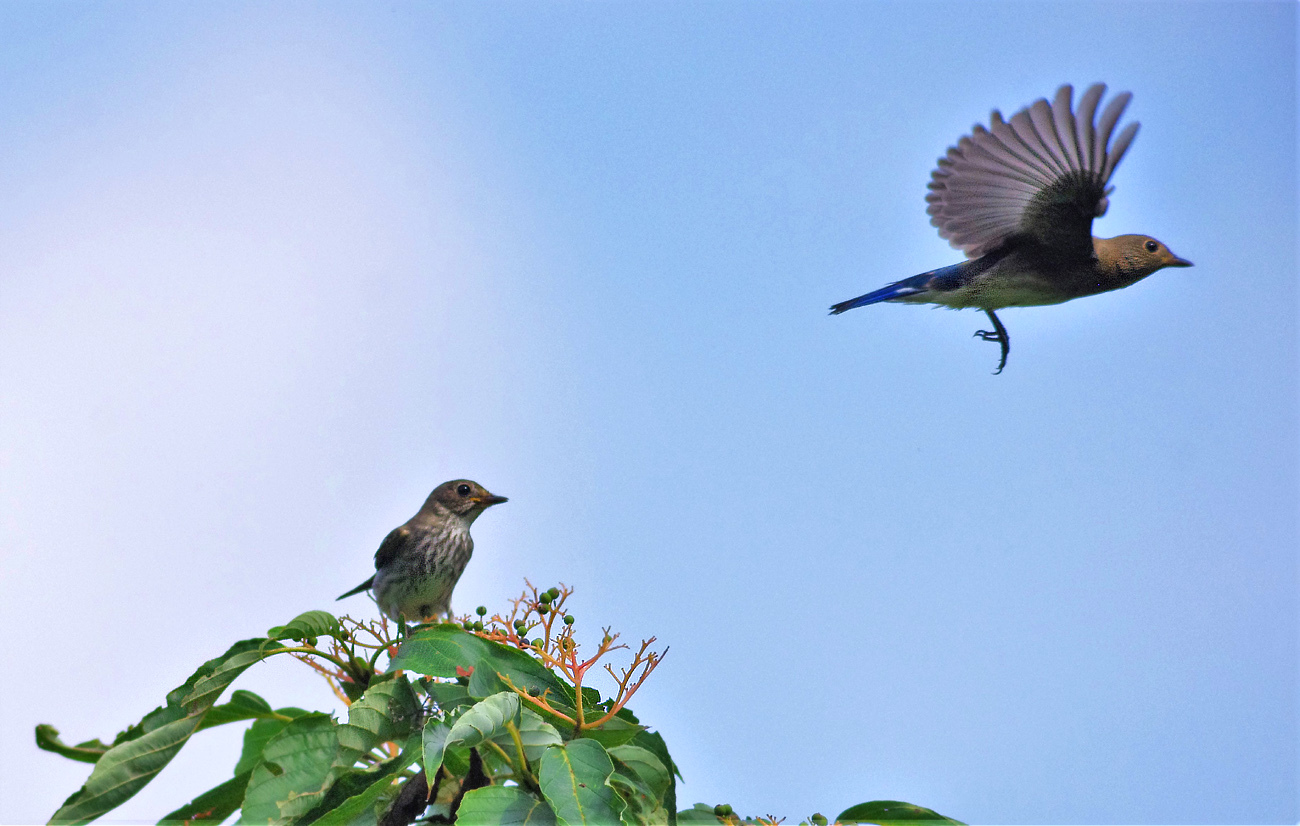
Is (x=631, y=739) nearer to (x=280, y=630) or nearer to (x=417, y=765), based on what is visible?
(x=417, y=765)

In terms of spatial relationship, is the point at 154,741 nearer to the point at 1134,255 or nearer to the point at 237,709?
the point at 237,709

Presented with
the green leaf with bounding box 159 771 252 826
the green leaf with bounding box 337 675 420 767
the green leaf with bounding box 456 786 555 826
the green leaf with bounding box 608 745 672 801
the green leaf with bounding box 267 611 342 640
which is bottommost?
the green leaf with bounding box 456 786 555 826

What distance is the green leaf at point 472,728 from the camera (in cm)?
296

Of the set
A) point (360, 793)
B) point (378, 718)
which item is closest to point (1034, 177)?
point (378, 718)

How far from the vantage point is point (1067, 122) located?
271 inches

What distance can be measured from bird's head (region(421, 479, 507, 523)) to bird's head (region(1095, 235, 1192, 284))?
15.4ft

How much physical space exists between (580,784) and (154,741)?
1.51 metres

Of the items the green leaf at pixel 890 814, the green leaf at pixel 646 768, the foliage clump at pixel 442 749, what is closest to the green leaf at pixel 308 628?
the foliage clump at pixel 442 749

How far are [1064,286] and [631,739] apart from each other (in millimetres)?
5851

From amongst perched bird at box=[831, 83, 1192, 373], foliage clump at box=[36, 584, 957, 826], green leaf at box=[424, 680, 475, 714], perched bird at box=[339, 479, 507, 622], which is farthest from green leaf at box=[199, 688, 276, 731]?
perched bird at box=[831, 83, 1192, 373]

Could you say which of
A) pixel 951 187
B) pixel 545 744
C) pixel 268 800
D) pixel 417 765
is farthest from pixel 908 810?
pixel 951 187

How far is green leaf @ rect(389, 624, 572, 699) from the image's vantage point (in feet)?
11.1

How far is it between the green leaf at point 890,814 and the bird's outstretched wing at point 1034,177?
15.1 ft

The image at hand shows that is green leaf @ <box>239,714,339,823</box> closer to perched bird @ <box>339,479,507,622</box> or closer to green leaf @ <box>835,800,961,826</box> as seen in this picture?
green leaf @ <box>835,800,961,826</box>
